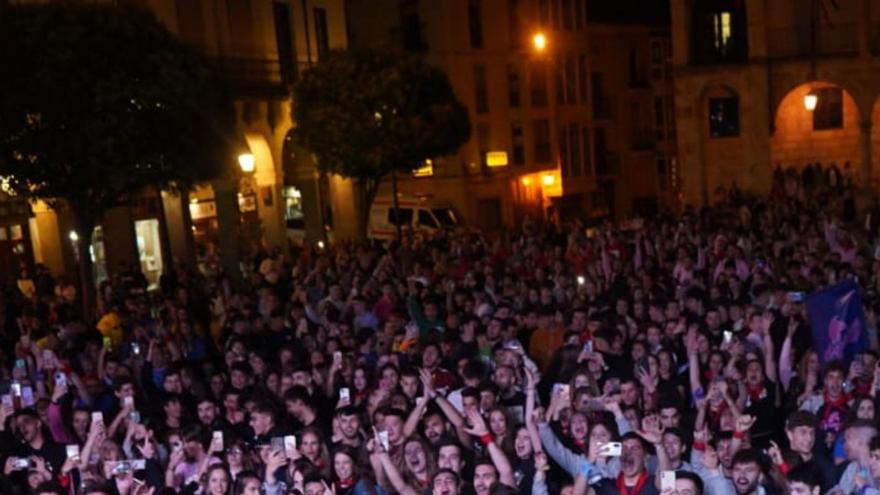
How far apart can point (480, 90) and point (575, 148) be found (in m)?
6.25

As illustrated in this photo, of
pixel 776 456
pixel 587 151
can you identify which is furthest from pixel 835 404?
pixel 587 151

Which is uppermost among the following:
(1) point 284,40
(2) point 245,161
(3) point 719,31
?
(1) point 284,40

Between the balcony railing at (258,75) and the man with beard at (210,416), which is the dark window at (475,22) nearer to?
the balcony railing at (258,75)

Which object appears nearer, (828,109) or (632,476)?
(632,476)

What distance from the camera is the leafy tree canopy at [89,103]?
1541 centimetres

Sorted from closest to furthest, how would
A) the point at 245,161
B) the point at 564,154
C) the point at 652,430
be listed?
the point at 652,430 < the point at 245,161 < the point at 564,154

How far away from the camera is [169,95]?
16.2 meters

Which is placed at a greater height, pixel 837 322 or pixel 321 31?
pixel 321 31

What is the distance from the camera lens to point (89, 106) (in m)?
15.7

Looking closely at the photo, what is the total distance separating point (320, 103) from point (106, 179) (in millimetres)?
9716

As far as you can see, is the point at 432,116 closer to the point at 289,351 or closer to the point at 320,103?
the point at 320,103

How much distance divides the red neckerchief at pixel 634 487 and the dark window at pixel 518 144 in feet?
110

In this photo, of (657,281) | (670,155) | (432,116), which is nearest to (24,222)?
(432,116)

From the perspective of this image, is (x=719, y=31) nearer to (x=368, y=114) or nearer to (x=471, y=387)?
(x=368, y=114)
